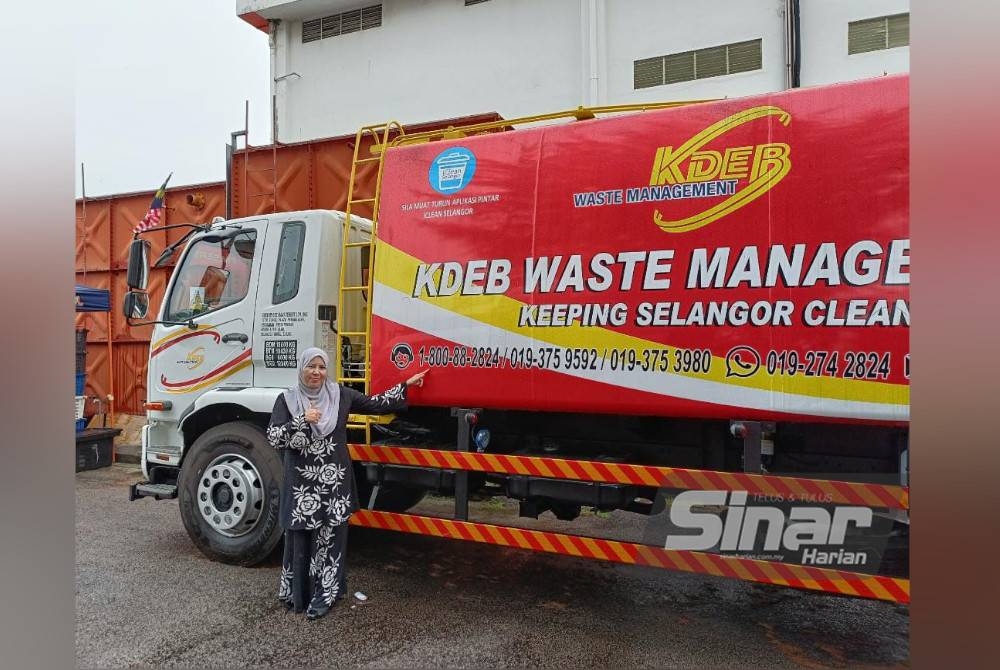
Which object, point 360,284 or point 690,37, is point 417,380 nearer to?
point 360,284

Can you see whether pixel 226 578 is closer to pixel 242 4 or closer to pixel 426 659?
pixel 426 659

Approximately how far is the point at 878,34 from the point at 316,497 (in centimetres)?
916

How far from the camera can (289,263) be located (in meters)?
4.70

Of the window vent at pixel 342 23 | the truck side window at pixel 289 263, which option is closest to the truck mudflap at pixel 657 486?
the truck side window at pixel 289 263

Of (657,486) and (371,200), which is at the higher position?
(371,200)

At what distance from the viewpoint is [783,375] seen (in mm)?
3205

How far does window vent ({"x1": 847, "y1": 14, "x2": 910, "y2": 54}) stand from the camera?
8414mm

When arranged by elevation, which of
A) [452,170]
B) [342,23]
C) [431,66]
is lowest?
[452,170]

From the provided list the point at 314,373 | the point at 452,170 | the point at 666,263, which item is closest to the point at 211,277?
the point at 314,373

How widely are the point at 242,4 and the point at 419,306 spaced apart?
11.5m

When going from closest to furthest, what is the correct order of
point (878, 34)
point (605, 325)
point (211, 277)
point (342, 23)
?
1. point (605, 325)
2. point (211, 277)
3. point (878, 34)
4. point (342, 23)

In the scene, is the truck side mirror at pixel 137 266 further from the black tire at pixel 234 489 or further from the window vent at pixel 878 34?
the window vent at pixel 878 34

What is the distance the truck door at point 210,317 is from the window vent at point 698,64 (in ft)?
23.8

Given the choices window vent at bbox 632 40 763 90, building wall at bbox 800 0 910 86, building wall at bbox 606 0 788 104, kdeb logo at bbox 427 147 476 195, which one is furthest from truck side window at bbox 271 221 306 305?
building wall at bbox 800 0 910 86
